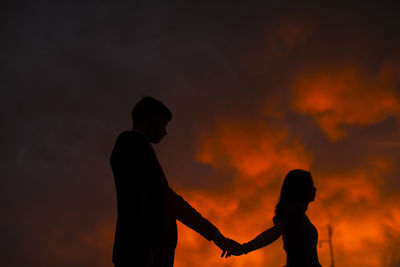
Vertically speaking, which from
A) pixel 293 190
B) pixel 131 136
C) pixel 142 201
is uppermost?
pixel 293 190

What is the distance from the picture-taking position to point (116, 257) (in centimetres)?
384

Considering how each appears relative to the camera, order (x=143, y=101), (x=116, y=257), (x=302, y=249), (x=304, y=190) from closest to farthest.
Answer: (x=116, y=257) → (x=143, y=101) → (x=302, y=249) → (x=304, y=190)

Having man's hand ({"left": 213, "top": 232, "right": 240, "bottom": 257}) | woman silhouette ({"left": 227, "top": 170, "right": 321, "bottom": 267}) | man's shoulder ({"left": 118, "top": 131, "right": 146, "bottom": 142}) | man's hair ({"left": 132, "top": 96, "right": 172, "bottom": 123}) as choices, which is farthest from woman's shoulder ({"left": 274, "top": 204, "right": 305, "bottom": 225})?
man's shoulder ({"left": 118, "top": 131, "right": 146, "bottom": 142})

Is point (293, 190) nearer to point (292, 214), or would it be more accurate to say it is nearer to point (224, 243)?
point (292, 214)

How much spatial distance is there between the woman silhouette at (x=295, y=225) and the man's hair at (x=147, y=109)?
2.34 m

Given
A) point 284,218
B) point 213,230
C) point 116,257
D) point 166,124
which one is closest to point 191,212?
point 213,230

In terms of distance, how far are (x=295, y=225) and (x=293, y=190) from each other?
51 cm

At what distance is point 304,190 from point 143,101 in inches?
110

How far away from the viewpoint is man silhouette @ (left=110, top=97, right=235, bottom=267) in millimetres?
3795

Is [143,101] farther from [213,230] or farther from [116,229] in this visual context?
[213,230]

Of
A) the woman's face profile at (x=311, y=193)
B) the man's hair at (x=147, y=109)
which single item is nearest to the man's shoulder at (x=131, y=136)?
the man's hair at (x=147, y=109)

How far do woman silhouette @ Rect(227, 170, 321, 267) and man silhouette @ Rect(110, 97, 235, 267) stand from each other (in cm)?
216

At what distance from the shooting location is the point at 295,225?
18.7 feet

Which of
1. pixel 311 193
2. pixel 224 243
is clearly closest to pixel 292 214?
pixel 311 193
